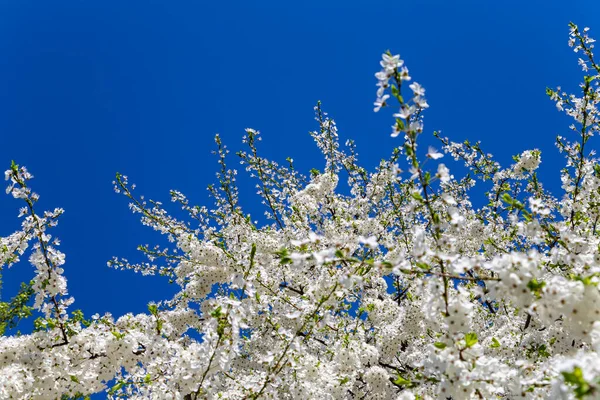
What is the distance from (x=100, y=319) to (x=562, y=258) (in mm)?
5560

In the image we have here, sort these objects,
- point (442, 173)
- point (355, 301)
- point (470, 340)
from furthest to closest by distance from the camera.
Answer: point (355, 301), point (442, 173), point (470, 340)

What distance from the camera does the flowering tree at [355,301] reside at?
9.89 feet

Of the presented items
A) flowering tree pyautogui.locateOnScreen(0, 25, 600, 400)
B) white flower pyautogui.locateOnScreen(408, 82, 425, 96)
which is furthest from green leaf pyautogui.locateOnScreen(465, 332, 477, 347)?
white flower pyautogui.locateOnScreen(408, 82, 425, 96)

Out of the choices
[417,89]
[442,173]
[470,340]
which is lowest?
[470,340]

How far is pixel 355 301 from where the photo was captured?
348 inches

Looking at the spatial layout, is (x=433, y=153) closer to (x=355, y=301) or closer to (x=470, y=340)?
(x=470, y=340)

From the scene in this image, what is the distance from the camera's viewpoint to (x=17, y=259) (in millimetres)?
6250

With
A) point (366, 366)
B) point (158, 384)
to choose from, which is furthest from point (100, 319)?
point (366, 366)

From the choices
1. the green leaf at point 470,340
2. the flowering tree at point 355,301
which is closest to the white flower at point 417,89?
the flowering tree at point 355,301

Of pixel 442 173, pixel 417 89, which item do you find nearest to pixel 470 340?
pixel 442 173

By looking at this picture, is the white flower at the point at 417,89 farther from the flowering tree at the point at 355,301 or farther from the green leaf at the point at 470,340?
the green leaf at the point at 470,340

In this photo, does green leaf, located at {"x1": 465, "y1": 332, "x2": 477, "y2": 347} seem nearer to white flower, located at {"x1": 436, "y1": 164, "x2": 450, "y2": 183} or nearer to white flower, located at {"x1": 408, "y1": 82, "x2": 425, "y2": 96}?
white flower, located at {"x1": 436, "y1": 164, "x2": 450, "y2": 183}

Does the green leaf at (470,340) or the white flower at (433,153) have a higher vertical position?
the white flower at (433,153)

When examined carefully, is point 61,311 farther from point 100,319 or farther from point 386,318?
point 386,318
